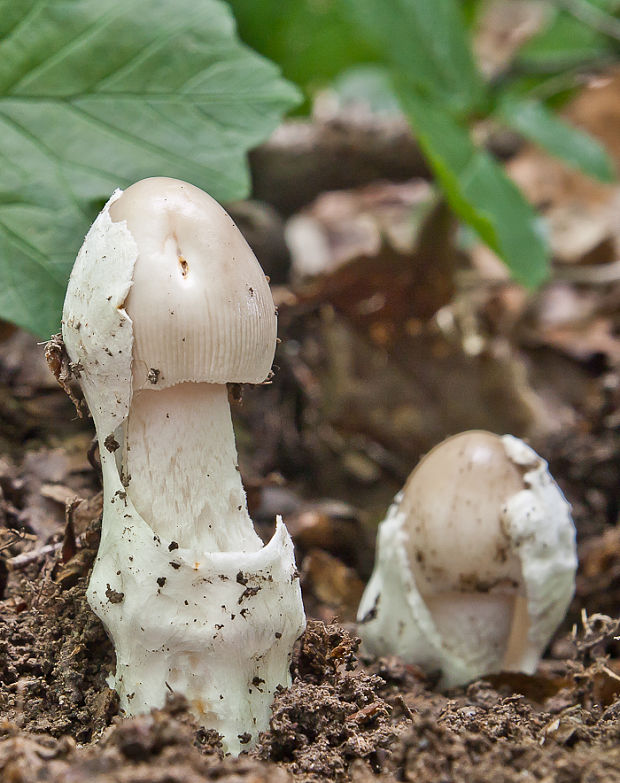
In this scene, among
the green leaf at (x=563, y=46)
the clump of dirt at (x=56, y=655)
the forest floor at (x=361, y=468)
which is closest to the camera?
the forest floor at (x=361, y=468)

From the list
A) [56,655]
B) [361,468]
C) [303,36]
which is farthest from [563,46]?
[56,655]

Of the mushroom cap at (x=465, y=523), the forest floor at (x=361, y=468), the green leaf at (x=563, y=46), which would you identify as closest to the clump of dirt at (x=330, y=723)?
the forest floor at (x=361, y=468)

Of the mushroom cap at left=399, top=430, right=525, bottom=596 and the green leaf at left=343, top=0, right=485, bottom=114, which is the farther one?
the green leaf at left=343, top=0, right=485, bottom=114

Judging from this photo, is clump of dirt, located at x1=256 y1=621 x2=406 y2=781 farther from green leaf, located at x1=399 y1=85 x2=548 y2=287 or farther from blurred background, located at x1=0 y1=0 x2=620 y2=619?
green leaf, located at x1=399 y1=85 x2=548 y2=287

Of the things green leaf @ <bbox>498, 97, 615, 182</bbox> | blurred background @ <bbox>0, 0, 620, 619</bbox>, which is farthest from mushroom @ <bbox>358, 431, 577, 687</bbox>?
green leaf @ <bbox>498, 97, 615, 182</bbox>

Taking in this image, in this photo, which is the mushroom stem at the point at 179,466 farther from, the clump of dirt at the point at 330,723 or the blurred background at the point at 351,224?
the blurred background at the point at 351,224

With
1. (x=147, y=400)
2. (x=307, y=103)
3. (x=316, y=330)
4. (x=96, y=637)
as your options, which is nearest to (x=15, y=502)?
(x=96, y=637)

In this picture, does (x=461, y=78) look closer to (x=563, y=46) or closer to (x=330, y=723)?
(x=563, y=46)
